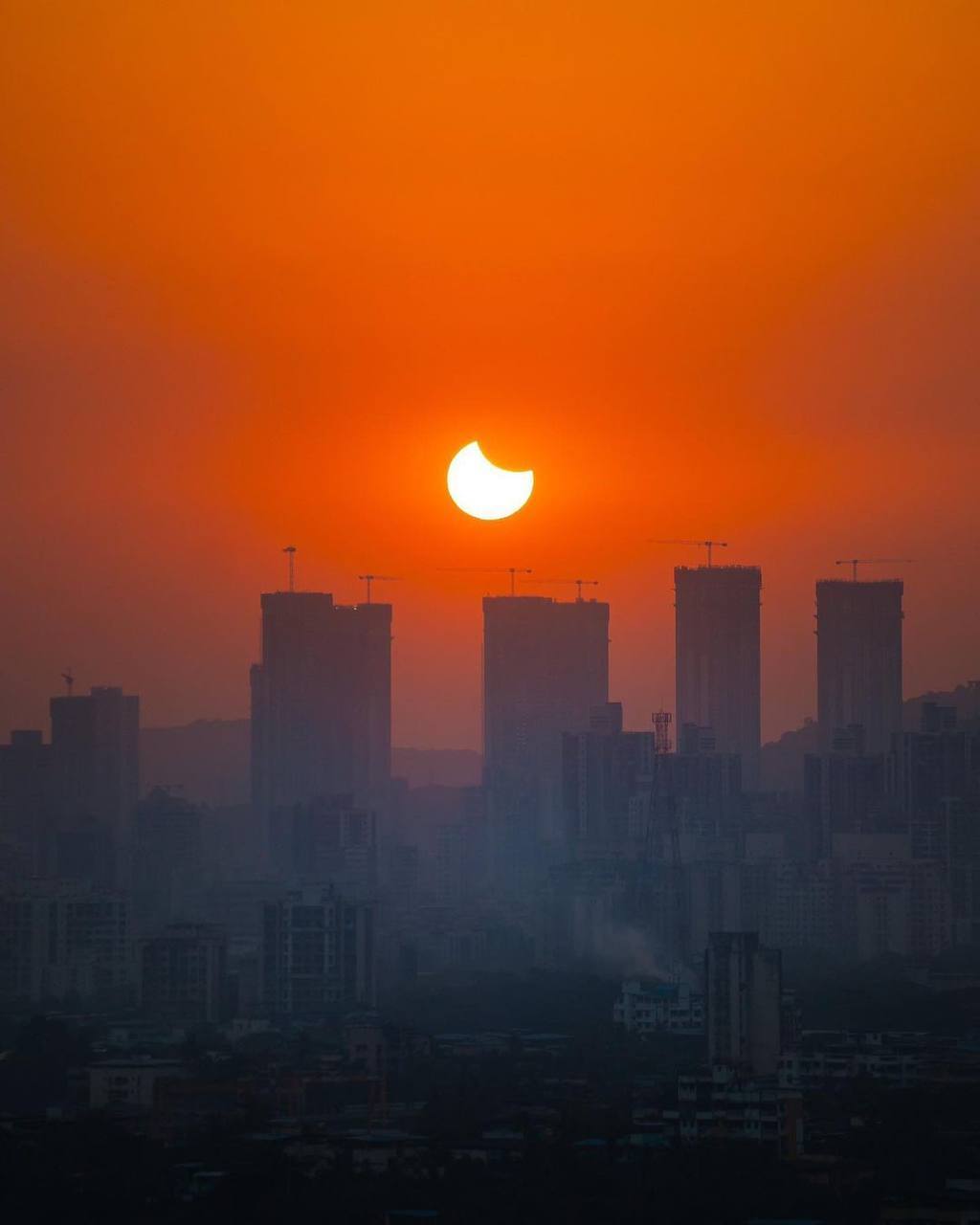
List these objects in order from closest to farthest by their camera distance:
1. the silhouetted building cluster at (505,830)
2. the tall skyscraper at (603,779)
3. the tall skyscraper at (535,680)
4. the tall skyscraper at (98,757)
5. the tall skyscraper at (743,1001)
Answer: the tall skyscraper at (743,1001), the silhouetted building cluster at (505,830), the tall skyscraper at (98,757), the tall skyscraper at (603,779), the tall skyscraper at (535,680)

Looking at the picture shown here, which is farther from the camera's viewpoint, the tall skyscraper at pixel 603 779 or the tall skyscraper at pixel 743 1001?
the tall skyscraper at pixel 603 779

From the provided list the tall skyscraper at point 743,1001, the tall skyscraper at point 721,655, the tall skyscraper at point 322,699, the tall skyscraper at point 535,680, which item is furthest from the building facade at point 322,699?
the tall skyscraper at point 743,1001

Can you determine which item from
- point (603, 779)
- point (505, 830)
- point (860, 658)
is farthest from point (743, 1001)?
point (860, 658)

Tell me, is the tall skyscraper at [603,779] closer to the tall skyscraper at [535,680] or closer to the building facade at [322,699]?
the tall skyscraper at [535,680]

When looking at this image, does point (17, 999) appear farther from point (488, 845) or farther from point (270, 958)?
point (488, 845)

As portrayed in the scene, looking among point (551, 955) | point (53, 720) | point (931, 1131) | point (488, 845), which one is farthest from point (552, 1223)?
point (488, 845)

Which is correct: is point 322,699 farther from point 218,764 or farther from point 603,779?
point 603,779
